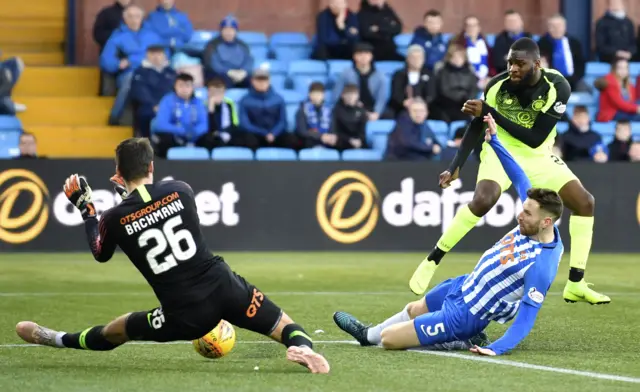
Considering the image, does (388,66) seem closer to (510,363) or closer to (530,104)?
(530,104)

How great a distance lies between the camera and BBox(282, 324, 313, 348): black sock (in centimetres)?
721

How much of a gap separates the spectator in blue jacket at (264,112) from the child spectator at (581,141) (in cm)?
371

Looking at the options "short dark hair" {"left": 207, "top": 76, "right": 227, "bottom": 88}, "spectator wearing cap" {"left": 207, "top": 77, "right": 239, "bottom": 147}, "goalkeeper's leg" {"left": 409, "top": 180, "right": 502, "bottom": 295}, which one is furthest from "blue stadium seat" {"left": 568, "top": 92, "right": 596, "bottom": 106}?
"goalkeeper's leg" {"left": 409, "top": 180, "right": 502, "bottom": 295}

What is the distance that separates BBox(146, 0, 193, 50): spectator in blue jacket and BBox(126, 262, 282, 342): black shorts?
37.3 ft

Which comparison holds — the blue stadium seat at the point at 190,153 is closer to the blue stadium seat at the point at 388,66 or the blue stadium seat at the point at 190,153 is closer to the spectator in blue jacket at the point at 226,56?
the spectator in blue jacket at the point at 226,56

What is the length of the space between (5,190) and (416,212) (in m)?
5.07

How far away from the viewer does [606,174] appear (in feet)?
53.4

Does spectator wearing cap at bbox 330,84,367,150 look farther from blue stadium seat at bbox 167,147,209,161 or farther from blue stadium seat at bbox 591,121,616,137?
blue stadium seat at bbox 591,121,616,137

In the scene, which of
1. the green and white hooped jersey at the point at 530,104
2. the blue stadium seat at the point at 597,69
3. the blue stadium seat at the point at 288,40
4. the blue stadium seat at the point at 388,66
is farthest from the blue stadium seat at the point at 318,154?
the green and white hooped jersey at the point at 530,104

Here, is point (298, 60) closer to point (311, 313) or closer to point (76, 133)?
point (76, 133)

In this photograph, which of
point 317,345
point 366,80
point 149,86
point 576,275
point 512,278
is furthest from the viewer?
point 366,80

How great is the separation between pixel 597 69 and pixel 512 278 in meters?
11.9

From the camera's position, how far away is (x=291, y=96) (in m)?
18.1

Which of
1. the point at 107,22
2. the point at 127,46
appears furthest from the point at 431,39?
the point at 107,22
